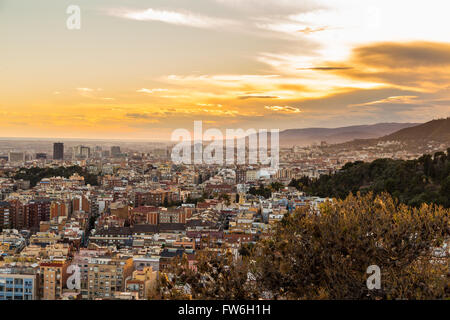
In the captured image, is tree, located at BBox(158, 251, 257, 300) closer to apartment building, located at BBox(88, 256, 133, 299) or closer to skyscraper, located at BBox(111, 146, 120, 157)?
apartment building, located at BBox(88, 256, 133, 299)

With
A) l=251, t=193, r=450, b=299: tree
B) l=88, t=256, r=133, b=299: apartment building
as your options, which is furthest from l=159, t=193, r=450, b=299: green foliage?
l=88, t=256, r=133, b=299: apartment building

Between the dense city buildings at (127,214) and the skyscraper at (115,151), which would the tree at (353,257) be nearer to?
the dense city buildings at (127,214)

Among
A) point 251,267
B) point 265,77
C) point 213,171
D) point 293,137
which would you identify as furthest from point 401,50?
point 213,171

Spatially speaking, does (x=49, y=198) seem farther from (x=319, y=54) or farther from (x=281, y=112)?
(x=319, y=54)

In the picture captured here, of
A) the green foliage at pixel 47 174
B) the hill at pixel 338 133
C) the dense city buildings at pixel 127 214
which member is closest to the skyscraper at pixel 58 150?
the dense city buildings at pixel 127 214

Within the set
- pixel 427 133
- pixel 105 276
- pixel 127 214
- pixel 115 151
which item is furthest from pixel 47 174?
pixel 105 276
